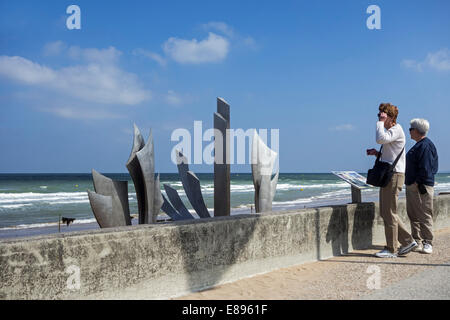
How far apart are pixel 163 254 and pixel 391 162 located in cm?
308

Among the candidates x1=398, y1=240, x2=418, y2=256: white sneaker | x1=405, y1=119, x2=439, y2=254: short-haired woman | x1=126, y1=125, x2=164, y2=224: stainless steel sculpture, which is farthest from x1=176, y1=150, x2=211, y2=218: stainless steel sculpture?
x1=405, y1=119, x2=439, y2=254: short-haired woman

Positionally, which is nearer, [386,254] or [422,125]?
[386,254]

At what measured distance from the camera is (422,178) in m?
5.44

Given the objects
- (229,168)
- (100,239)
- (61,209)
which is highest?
(229,168)

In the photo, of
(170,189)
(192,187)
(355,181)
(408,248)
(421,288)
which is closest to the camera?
(421,288)

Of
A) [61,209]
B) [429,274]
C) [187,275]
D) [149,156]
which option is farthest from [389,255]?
[61,209]

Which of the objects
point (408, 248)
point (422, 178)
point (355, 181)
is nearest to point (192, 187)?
point (355, 181)

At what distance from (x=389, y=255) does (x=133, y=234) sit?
3.45 meters

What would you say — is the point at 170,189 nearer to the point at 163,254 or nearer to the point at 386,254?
the point at 163,254

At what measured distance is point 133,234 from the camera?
A: 3.38 m

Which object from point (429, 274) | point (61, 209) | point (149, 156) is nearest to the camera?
point (429, 274)

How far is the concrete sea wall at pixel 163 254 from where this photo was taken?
2.84 m

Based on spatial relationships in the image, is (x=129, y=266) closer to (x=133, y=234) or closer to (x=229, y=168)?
(x=133, y=234)

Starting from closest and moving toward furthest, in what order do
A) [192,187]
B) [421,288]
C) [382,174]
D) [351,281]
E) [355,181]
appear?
1. [421,288]
2. [351,281]
3. [382,174]
4. [355,181]
5. [192,187]
